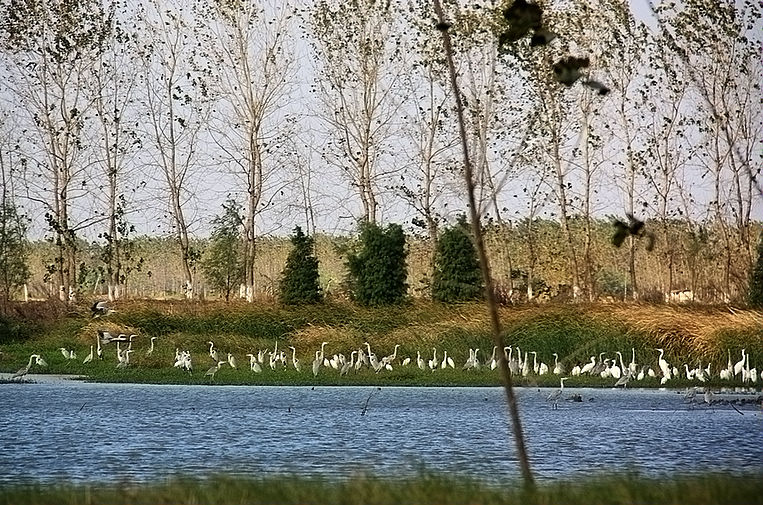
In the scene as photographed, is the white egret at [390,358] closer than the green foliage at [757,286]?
Yes

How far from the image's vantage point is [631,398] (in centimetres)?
1853

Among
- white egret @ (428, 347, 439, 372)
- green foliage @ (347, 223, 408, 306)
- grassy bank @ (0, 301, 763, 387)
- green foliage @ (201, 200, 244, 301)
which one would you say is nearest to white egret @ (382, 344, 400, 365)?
grassy bank @ (0, 301, 763, 387)

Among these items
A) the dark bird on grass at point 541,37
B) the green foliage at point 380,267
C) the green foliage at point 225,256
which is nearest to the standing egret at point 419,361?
the green foliage at point 380,267

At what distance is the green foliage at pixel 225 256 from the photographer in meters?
37.1

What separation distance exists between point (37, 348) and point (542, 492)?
2245 cm

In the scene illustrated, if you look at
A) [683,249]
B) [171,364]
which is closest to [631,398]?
[171,364]

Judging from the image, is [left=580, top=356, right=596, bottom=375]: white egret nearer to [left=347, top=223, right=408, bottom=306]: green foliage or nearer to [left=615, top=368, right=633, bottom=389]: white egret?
[left=615, top=368, right=633, bottom=389]: white egret

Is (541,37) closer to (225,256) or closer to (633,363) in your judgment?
(633,363)

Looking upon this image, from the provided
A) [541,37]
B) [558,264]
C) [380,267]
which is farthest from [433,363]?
[541,37]

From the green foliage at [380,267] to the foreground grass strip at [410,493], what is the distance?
22712mm

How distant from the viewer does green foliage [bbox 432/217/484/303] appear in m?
28.2

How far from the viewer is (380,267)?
2945 centimetres

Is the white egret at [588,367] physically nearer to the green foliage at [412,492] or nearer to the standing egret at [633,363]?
the standing egret at [633,363]

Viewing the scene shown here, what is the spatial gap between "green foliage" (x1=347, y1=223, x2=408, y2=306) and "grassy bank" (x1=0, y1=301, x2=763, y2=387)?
70cm
